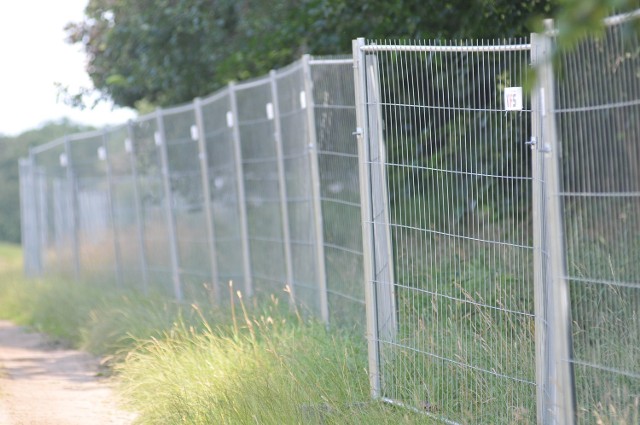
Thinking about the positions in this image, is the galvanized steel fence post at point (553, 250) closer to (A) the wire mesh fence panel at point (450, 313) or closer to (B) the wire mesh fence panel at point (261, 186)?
(A) the wire mesh fence panel at point (450, 313)

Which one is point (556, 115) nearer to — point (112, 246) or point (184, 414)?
point (184, 414)

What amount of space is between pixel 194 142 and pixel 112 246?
3.75m

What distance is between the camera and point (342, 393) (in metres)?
6.33

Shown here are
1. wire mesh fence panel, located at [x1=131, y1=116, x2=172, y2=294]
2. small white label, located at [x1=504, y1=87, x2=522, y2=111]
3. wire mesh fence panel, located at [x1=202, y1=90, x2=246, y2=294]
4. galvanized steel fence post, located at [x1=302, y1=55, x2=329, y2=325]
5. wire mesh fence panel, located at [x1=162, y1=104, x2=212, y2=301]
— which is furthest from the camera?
wire mesh fence panel, located at [x1=131, y1=116, x2=172, y2=294]

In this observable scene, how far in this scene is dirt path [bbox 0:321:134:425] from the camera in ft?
25.1

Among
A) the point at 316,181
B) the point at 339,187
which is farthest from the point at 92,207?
the point at 339,187

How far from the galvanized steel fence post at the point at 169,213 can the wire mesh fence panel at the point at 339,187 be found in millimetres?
4076

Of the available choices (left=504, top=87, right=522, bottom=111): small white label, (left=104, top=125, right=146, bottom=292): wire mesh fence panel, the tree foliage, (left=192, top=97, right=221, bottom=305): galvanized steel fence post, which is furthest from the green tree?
(left=504, top=87, right=522, bottom=111): small white label

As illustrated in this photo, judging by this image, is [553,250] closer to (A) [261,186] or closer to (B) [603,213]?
(B) [603,213]

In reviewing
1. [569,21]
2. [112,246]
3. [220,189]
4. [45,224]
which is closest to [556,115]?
[569,21]

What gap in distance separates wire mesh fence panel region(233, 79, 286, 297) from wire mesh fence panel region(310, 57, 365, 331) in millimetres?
1184

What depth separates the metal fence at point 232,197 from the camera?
8062mm

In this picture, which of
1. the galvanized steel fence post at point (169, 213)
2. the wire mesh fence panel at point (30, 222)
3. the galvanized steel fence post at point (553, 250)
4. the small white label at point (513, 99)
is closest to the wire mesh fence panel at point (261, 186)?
the galvanized steel fence post at point (169, 213)

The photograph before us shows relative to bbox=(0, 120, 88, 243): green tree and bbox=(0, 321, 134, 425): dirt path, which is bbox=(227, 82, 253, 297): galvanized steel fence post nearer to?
bbox=(0, 321, 134, 425): dirt path
